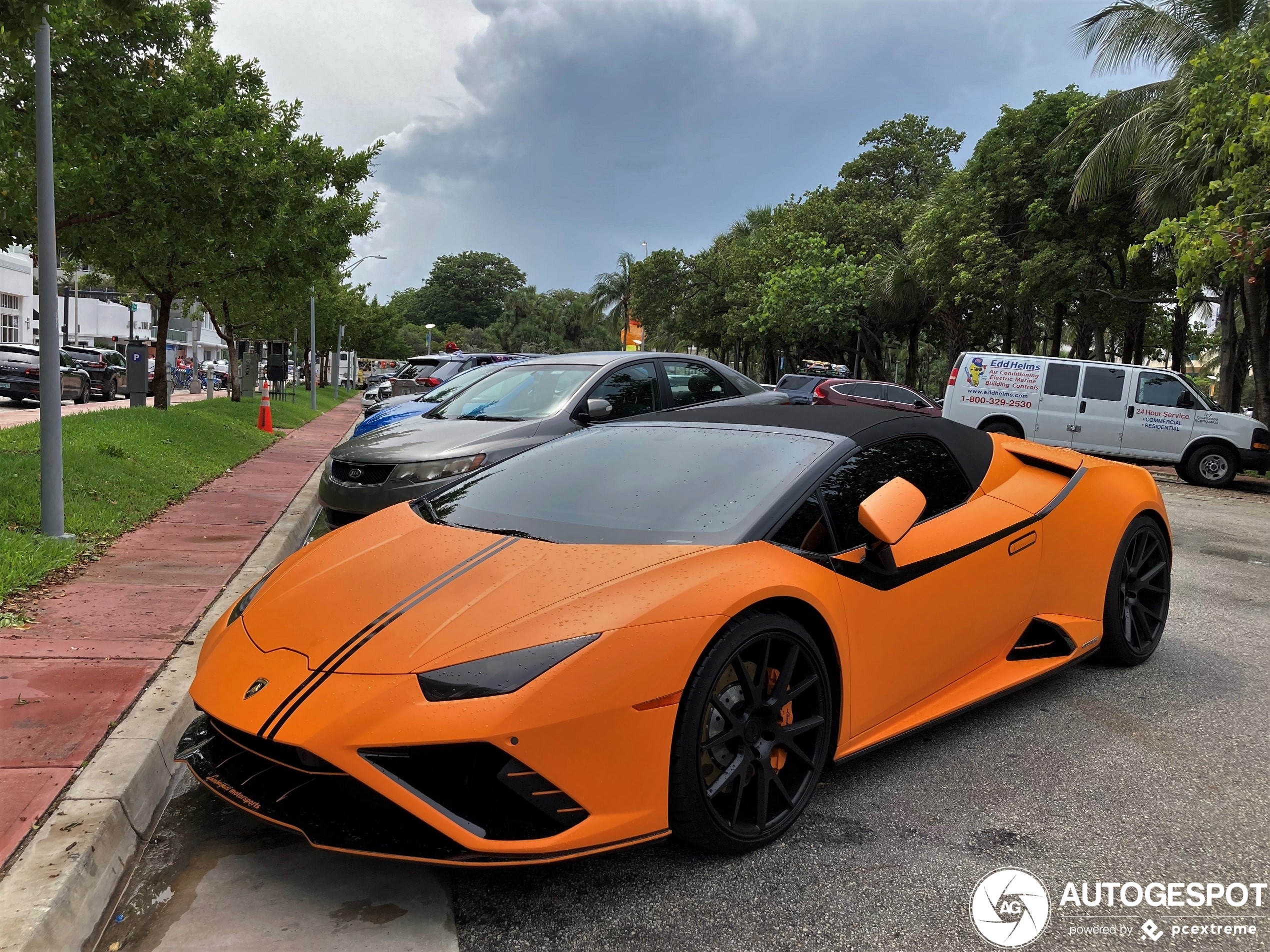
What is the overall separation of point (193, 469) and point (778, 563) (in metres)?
9.24

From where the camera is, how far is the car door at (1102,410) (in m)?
15.8

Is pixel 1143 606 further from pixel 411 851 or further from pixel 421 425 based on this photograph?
pixel 421 425

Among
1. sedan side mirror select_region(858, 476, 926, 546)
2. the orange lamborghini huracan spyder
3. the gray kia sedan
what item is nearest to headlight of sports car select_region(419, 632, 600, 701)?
the orange lamborghini huracan spyder

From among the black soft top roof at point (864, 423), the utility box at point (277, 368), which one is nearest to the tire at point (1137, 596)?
the black soft top roof at point (864, 423)

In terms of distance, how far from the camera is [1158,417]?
15.3 metres

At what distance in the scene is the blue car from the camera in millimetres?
8578

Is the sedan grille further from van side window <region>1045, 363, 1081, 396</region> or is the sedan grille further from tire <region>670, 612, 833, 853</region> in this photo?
van side window <region>1045, 363, 1081, 396</region>

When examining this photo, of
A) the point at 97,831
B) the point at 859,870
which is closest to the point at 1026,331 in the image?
the point at 859,870

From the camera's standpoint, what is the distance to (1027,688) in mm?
4129

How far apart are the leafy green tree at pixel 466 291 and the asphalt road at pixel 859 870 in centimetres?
11796

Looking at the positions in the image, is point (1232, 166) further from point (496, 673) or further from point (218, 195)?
point (496, 673)

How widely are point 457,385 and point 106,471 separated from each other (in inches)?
129

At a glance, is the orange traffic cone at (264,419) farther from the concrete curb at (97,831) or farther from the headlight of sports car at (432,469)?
the concrete curb at (97,831)

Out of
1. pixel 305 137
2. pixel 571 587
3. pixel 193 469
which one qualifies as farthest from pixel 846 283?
pixel 571 587
